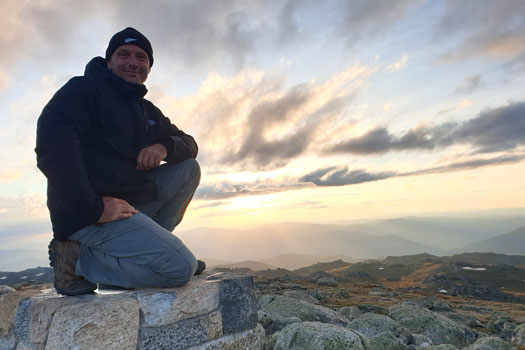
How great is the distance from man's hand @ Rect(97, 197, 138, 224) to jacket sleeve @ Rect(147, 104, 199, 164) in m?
1.00

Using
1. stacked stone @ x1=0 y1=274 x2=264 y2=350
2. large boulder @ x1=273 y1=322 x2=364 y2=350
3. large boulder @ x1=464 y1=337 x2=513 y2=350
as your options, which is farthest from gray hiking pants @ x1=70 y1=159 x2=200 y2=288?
large boulder @ x1=464 y1=337 x2=513 y2=350

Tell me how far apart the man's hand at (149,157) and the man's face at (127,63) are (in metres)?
0.86

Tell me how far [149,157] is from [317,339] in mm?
4199

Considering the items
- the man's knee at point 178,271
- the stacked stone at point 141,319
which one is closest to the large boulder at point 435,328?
the stacked stone at point 141,319

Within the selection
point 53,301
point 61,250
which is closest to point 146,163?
point 61,250

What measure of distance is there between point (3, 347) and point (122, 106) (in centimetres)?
287

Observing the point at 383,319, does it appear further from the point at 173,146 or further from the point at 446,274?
the point at 446,274

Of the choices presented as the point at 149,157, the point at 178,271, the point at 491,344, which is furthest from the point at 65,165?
the point at 491,344

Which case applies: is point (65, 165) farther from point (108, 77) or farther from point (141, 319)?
point (141, 319)

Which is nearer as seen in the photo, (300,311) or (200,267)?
(200,267)

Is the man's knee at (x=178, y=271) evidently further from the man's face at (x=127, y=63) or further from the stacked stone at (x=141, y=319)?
the man's face at (x=127, y=63)

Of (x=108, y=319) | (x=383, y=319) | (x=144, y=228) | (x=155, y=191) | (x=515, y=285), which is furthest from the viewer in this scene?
(x=515, y=285)

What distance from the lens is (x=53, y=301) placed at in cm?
301

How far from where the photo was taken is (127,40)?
389 centimetres
